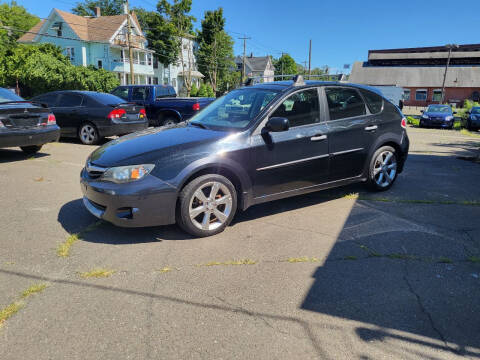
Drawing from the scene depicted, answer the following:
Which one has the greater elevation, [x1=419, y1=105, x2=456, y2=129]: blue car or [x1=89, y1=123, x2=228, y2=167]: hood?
[x1=89, y1=123, x2=228, y2=167]: hood

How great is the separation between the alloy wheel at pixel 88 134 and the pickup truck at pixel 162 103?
125 inches

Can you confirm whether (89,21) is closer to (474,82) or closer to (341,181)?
(341,181)

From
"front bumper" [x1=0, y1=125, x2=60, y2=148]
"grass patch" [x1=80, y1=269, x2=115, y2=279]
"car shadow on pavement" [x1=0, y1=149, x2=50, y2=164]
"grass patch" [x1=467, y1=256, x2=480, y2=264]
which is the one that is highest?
"front bumper" [x1=0, y1=125, x2=60, y2=148]

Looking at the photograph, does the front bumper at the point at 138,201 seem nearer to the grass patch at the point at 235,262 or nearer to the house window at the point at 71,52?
the grass patch at the point at 235,262

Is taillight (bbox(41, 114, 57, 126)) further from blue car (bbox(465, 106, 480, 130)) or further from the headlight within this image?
blue car (bbox(465, 106, 480, 130))

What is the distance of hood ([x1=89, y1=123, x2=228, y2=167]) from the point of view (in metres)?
4.16

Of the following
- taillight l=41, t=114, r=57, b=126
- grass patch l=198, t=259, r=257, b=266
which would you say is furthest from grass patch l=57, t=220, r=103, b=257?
taillight l=41, t=114, r=57, b=126

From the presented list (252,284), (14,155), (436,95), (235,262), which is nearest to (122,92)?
(14,155)

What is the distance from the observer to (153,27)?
48594 mm

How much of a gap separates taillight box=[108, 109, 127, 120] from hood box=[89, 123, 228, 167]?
19.8ft

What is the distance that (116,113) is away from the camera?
1064 centimetres

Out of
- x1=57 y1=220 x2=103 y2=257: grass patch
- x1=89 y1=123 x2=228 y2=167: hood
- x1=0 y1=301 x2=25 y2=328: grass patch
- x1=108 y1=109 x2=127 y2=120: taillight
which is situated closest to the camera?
x1=0 y1=301 x2=25 y2=328: grass patch

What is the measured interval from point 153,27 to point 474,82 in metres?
47.6

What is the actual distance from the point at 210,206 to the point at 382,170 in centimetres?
310
